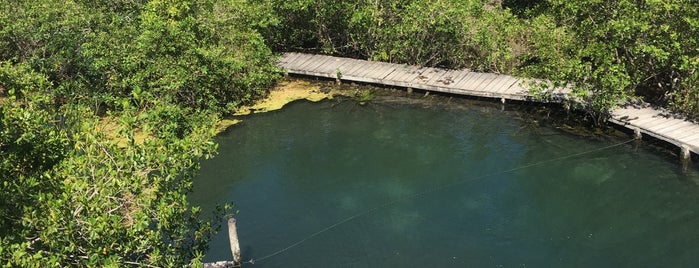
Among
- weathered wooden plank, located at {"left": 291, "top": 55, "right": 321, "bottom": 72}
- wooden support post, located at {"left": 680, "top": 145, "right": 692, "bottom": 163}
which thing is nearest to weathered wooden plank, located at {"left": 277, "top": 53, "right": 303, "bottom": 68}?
weathered wooden plank, located at {"left": 291, "top": 55, "right": 321, "bottom": 72}

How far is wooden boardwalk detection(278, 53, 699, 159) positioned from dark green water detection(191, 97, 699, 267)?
2.46 ft

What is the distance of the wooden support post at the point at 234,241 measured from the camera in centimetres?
1453

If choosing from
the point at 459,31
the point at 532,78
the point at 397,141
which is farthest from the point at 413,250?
the point at 459,31

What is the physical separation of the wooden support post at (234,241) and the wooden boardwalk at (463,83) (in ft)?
38.9

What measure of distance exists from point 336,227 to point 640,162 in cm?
975

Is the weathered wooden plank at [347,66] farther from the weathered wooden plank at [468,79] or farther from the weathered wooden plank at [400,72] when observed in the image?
the weathered wooden plank at [468,79]

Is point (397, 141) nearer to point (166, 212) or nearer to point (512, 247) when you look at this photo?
point (512, 247)

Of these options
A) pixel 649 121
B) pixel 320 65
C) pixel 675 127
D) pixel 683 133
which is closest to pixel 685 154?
pixel 683 133

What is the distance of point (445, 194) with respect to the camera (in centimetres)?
1852

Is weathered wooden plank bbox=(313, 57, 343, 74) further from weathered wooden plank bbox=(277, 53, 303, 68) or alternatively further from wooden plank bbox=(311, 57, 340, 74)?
weathered wooden plank bbox=(277, 53, 303, 68)

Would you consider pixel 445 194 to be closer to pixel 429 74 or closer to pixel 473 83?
pixel 473 83

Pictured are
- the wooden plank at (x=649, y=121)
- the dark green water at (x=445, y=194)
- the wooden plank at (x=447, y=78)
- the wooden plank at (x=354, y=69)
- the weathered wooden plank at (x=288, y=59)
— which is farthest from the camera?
the weathered wooden plank at (x=288, y=59)

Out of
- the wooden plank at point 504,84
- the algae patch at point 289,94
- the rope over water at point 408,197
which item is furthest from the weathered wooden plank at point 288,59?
the rope over water at point 408,197

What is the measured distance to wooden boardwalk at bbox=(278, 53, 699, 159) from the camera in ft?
63.0
